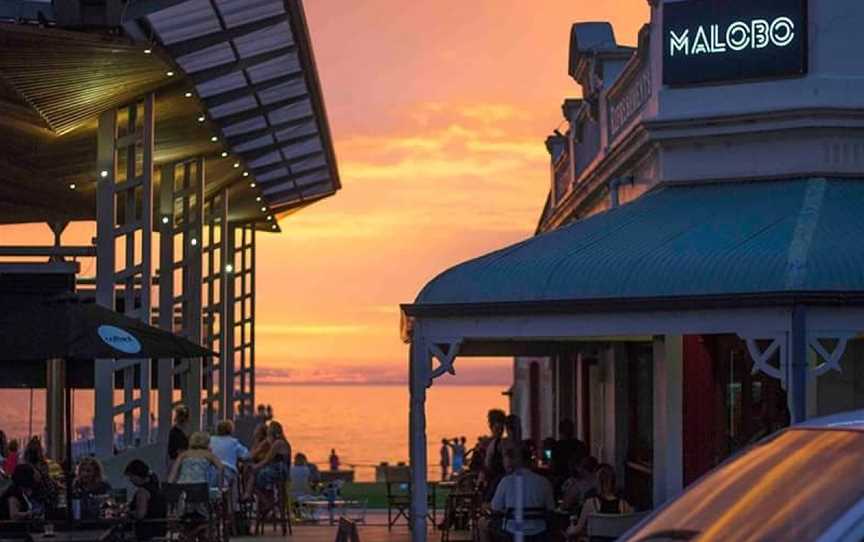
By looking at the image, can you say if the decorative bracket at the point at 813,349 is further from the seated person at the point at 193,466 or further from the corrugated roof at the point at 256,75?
the corrugated roof at the point at 256,75

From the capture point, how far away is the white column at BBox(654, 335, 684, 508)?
19.6 metres

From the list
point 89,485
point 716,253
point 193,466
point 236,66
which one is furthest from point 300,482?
point 716,253

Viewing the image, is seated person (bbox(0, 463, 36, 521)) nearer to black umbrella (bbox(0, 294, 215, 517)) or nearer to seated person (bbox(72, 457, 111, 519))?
seated person (bbox(72, 457, 111, 519))

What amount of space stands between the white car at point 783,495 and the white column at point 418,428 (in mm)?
10703

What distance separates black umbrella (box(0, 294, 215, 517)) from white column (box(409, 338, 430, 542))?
243 centimetres

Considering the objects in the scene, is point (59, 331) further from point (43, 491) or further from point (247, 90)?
point (247, 90)

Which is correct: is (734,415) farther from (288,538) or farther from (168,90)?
(168,90)

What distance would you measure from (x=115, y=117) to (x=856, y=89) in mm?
11813

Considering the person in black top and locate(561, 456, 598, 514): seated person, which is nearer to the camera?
locate(561, 456, 598, 514): seated person

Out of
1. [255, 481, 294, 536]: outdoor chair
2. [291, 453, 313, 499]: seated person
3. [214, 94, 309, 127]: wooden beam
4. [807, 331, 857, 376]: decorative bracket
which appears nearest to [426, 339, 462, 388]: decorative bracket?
[807, 331, 857, 376]: decorative bracket

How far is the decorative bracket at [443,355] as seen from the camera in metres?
17.2

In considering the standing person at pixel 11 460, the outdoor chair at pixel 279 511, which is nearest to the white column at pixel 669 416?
the outdoor chair at pixel 279 511

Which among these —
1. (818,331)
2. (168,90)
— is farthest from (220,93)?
(818,331)

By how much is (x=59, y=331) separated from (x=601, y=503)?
4.97m
